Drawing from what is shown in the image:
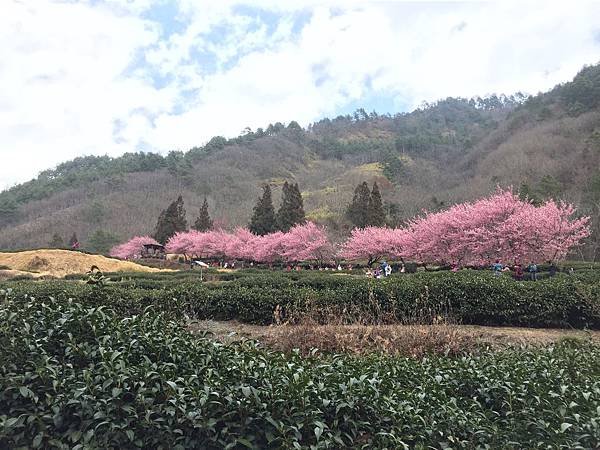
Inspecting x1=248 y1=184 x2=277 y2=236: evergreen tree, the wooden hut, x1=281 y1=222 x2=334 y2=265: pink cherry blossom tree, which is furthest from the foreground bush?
the wooden hut

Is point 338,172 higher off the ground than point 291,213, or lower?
higher

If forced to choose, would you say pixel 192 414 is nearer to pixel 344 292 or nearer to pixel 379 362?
pixel 379 362

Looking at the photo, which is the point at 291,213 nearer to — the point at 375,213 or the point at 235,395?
the point at 375,213

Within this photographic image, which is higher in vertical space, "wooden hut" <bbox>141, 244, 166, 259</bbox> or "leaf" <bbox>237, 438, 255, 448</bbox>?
"leaf" <bbox>237, 438, 255, 448</bbox>

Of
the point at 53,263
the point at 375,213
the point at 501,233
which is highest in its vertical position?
the point at 375,213

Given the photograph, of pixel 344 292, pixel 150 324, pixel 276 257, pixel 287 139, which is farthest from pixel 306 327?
pixel 287 139

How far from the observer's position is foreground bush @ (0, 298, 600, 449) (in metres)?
2.53

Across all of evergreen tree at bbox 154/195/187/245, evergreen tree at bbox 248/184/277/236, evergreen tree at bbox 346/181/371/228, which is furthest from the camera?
evergreen tree at bbox 154/195/187/245

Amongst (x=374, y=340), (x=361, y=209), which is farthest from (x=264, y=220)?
(x=374, y=340)

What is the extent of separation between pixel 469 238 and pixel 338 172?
273ft

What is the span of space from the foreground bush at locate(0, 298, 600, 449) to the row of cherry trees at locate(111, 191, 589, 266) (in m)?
16.9

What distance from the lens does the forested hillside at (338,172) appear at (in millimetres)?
54750

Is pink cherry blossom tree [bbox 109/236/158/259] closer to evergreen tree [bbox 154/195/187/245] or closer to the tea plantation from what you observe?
evergreen tree [bbox 154/195/187/245]

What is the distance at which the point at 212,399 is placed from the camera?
2.64m
